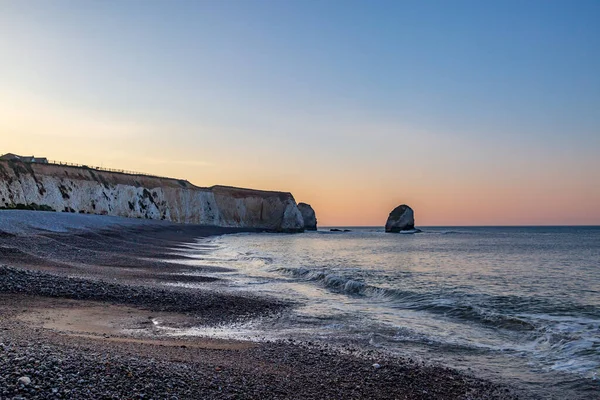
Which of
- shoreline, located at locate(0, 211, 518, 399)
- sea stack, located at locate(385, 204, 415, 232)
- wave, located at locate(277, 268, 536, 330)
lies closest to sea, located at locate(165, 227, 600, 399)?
wave, located at locate(277, 268, 536, 330)

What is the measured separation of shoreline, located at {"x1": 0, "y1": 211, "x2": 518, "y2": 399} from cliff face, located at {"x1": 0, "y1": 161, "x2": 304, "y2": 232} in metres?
53.5

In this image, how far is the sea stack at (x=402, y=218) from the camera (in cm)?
12250

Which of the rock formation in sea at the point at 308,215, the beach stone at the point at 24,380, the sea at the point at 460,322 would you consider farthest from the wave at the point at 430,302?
the rock formation in sea at the point at 308,215

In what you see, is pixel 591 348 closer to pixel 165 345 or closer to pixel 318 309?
Answer: pixel 318 309

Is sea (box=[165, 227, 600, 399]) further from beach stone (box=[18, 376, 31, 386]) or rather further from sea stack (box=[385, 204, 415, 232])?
sea stack (box=[385, 204, 415, 232])

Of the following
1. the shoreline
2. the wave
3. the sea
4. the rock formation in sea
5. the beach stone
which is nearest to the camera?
the beach stone

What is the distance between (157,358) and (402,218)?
119 m

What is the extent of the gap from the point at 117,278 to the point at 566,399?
14.2 meters

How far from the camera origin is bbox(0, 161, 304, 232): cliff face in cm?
6266

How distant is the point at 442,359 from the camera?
902cm

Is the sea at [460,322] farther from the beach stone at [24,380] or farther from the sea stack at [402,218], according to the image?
the sea stack at [402,218]

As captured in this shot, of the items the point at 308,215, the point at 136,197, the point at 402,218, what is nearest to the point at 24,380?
the point at 136,197

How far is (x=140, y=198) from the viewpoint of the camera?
8850 cm

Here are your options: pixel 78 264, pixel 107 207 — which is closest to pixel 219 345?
pixel 78 264
